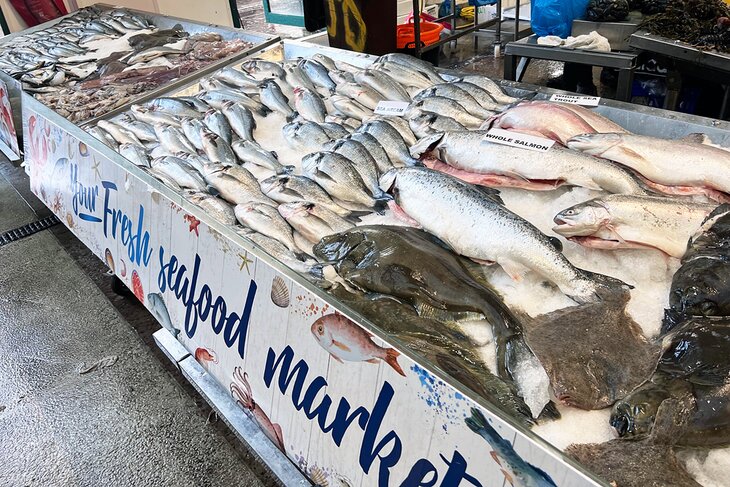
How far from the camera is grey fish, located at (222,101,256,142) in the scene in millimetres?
2943

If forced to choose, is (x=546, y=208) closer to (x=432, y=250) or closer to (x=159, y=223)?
(x=432, y=250)

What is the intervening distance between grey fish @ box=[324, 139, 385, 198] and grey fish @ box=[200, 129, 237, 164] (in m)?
0.62

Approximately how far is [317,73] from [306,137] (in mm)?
962

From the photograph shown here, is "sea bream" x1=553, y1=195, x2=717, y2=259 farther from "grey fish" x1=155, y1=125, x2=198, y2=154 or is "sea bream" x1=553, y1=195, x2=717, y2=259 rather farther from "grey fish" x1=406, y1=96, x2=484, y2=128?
"grey fish" x1=155, y1=125, x2=198, y2=154

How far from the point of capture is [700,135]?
2010mm

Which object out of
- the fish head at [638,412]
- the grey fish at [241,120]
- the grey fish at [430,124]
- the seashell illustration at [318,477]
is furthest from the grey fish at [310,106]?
the fish head at [638,412]

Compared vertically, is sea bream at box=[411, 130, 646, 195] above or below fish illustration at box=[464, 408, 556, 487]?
above

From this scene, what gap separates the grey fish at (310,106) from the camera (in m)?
2.96

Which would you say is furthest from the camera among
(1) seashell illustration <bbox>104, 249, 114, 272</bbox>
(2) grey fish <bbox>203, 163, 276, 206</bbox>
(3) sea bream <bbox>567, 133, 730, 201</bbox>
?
(1) seashell illustration <bbox>104, 249, 114, 272</bbox>

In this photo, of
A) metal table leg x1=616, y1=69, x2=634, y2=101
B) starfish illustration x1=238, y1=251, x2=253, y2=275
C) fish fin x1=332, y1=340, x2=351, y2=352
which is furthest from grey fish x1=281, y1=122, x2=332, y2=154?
metal table leg x1=616, y1=69, x2=634, y2=101

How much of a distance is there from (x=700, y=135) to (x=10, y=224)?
5.22 metres

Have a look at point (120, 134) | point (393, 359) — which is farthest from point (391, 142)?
point (120, 134)

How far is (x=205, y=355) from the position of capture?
6.47 feet

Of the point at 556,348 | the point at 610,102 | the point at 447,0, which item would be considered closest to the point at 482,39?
the point at 447,0
